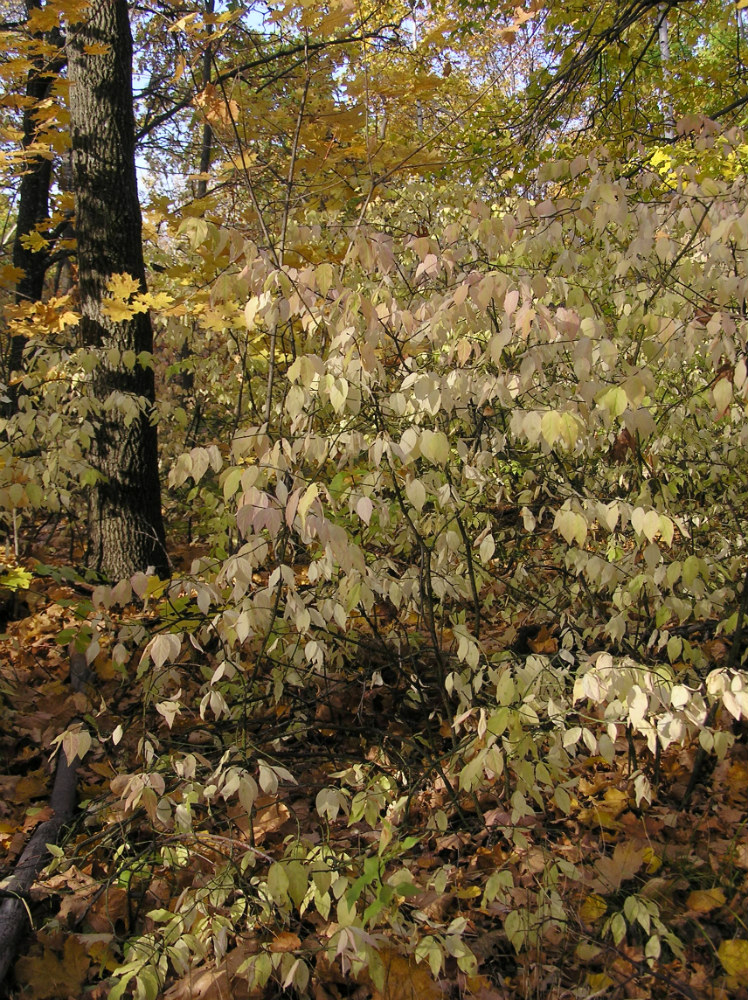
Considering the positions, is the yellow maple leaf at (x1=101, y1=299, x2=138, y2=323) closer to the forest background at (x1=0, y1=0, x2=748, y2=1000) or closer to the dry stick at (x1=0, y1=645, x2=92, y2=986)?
the forest background at (x1=0, y1=0, x2=748, y2=1000)

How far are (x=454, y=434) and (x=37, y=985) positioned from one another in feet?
9.75

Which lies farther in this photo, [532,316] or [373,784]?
[373,784]

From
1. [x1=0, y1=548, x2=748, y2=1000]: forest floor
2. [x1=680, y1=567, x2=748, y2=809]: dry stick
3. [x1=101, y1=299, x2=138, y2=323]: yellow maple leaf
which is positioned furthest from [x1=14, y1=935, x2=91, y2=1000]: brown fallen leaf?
[x1=101, y1=299, x2=138, y2=323]: yellow maple leaf

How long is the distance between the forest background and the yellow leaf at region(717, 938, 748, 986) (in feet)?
0.06

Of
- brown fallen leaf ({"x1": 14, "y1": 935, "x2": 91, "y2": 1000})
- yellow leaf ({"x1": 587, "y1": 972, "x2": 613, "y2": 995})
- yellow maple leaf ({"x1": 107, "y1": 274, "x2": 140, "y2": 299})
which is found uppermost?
yellow maple leaf ({"x1": 107, "y1": 274, "x2": 140, "y2": 299})

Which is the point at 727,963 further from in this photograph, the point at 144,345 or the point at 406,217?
the point at 406,217

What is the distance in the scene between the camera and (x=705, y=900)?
8.01 ft

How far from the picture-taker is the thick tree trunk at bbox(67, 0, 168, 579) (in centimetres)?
419

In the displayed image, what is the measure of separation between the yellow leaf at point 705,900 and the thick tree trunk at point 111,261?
10.4 ft

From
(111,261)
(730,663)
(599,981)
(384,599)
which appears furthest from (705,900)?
(111,261)

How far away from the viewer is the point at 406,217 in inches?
233

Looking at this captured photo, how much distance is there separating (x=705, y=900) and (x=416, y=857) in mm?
1045

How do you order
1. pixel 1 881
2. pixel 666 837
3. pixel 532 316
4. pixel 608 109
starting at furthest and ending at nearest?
pixel 608 109, pixel 666 837, pixel 1 881, pixel 532 316

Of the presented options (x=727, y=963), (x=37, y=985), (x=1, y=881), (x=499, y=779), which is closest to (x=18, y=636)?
(x=1, y=881)
